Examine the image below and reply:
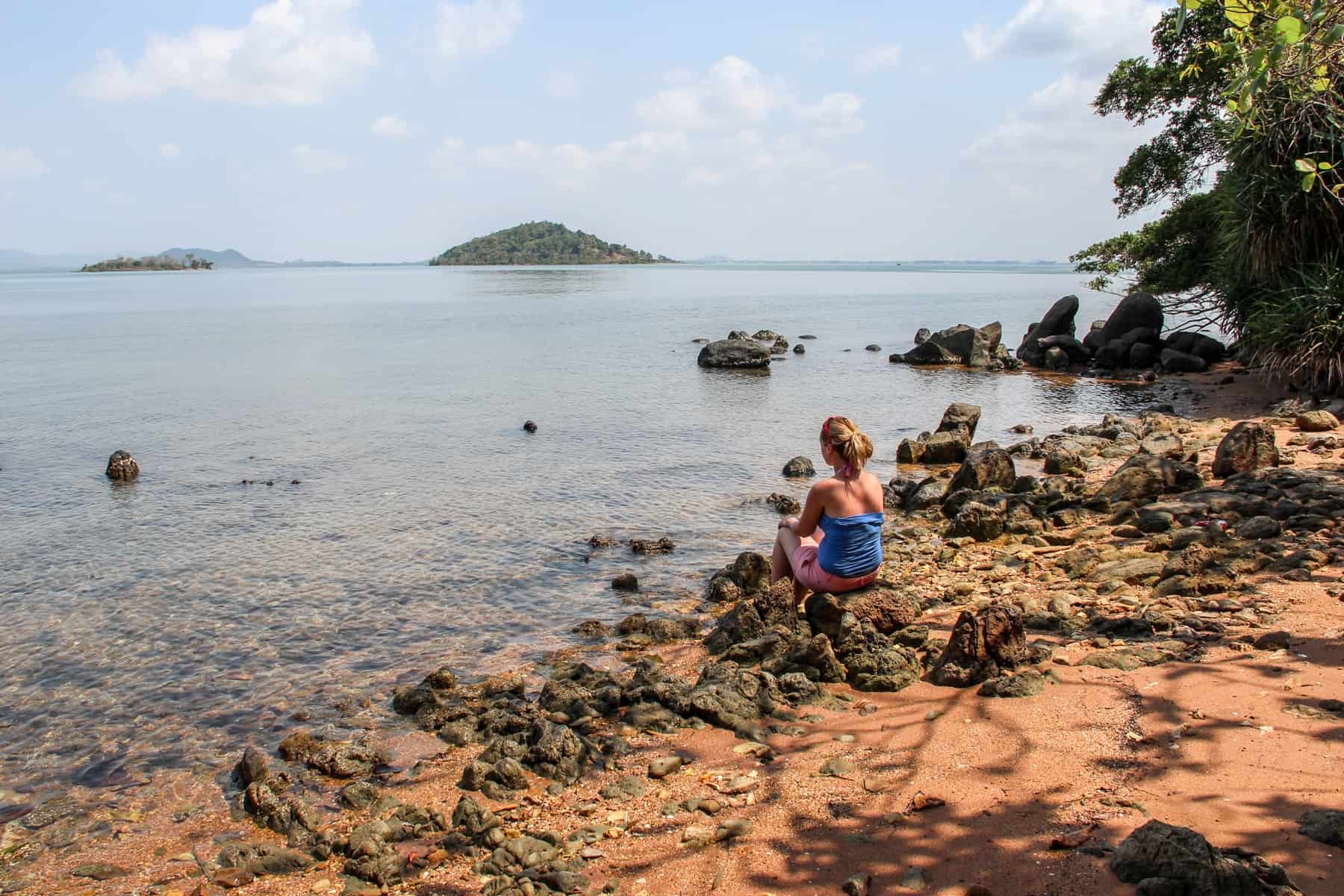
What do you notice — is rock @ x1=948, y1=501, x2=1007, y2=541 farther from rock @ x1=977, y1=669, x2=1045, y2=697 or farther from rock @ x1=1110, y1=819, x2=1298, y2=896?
rock @ x1=1110, y1=819, x2=1298, y2=896

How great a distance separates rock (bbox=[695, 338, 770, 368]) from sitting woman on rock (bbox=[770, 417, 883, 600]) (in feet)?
85.6

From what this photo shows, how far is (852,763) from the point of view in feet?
18.0

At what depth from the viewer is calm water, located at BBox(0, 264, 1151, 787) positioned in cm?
808

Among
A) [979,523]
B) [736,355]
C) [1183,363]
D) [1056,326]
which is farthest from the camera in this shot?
[1056,326]

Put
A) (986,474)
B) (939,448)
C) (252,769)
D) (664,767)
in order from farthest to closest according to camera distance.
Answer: (939,448), (986,474), (252,769), (664,767)

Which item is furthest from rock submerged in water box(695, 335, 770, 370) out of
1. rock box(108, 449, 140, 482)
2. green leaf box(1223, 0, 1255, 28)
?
green leaf box(1223, 0, 1255, 28)

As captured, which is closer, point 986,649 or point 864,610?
point 986,649

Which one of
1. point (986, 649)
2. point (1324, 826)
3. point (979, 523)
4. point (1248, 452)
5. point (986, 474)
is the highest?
point (1248, 452)

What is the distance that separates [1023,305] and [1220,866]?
7163 cm

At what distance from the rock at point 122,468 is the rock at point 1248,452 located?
1717cm

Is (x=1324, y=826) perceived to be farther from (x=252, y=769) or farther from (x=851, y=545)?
(x=252, y=769)

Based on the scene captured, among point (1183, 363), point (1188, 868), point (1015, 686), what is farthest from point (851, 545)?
point (1183, 363)

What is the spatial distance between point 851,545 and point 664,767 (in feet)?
9.05

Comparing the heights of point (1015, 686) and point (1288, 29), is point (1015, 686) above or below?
below
